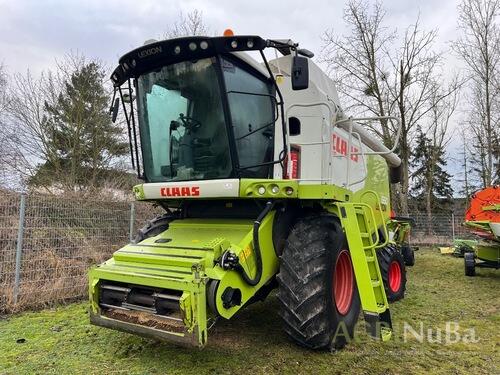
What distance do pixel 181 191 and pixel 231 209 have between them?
2.24 ft

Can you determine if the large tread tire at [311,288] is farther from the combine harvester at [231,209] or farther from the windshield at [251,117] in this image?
the windshield at [251,117]

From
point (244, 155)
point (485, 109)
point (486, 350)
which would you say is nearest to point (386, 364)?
point (486, 350)

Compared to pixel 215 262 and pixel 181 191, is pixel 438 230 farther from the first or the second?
pixel 215 262

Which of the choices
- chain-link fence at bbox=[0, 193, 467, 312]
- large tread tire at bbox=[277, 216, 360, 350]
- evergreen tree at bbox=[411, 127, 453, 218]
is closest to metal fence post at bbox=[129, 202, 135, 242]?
chain-link fence at bbox=[0, 193, 467, 312]

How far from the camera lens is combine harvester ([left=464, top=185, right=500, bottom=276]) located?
8.52 meters

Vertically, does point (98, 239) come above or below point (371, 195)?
below

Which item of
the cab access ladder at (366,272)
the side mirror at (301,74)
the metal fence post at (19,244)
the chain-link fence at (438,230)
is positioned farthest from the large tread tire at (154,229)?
the chain-link fence at (438,230)

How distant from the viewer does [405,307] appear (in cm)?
584

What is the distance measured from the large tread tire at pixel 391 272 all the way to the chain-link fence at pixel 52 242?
14.4 feet

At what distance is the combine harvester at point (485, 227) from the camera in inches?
335

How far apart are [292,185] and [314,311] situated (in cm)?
116

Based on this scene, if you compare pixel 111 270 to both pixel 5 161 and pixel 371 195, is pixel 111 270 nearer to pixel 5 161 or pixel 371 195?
pixel 371 195

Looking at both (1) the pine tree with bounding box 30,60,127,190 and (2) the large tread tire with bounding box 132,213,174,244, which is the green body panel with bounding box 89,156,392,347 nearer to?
(2) the large tread tire with bounding box 132,213,174,244

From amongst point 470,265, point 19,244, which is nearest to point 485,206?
point 470,265
